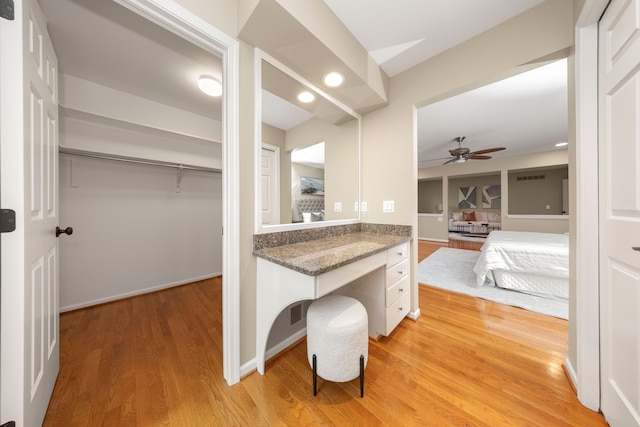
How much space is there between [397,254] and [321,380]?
3.45ft

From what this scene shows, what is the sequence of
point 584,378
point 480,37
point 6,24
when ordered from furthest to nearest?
point 480,37 → point 584,378 → point 6,24

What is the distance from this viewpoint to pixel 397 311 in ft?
5.87

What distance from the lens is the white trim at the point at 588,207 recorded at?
42.6 inches

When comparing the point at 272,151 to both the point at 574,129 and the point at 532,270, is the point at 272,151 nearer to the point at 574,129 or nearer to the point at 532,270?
the point at 574,129

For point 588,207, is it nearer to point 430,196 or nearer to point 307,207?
point 307,207

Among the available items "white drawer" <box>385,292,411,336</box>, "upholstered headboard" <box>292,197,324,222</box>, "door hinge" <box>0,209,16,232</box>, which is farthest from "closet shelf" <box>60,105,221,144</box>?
"white drawer" <box>385,292,411,336</box>

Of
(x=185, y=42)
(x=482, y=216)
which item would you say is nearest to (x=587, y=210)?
(x=185, y=42)

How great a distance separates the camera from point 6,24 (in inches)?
28.2

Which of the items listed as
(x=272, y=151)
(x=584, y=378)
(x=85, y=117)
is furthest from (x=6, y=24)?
(x=584, y=378)

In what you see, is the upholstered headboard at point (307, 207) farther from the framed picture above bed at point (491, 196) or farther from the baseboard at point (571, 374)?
the framed picture above bed at point (491, 196)

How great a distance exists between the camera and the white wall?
7.23ft

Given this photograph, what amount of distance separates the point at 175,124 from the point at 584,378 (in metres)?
3.79

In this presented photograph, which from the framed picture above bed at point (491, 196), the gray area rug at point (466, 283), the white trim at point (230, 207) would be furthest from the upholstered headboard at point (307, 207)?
the framed picture above bed at point (491, 196)

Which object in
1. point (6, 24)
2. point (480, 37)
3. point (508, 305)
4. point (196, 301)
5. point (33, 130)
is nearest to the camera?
point (6, 24)
